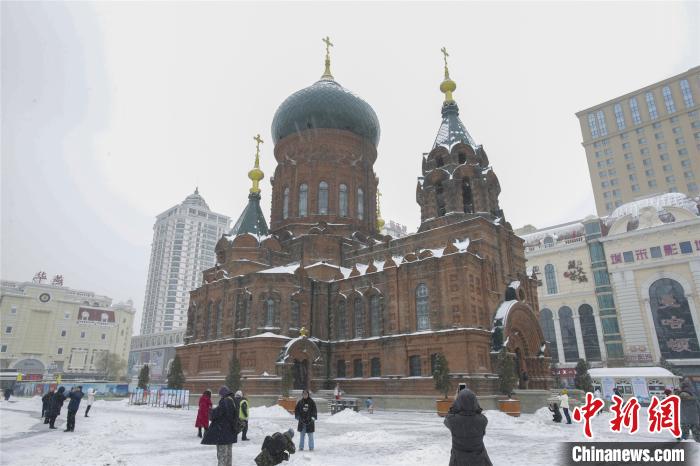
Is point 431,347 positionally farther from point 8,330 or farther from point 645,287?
point 8,330

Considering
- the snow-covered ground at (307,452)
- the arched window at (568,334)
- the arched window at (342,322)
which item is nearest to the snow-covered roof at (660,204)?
the arched window at (568,334)

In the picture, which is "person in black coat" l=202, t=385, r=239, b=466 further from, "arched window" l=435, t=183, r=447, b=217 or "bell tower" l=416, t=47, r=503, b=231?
"arched window" l=435, t=183, r=447, b=217

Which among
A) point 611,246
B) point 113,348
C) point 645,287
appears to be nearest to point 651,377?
point 645,287

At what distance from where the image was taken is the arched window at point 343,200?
3844 centimetres

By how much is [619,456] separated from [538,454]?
254 centimetres

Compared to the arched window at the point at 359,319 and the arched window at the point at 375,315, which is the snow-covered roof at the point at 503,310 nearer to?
the arched window at the point at 375,315

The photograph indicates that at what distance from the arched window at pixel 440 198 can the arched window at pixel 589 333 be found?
2593 cm

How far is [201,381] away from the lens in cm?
3167

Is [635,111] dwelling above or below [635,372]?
above

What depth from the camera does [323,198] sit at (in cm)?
3862

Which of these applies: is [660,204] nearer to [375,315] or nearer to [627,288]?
[627,288]

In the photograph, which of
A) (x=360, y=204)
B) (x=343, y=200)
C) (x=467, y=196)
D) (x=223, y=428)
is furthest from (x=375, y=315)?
(x=223, y=428)

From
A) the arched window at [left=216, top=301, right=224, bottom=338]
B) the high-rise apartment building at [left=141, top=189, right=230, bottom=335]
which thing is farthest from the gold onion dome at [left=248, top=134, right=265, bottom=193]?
the high-rise apartment building at [left=141, top=189, right=230, bottom=335]

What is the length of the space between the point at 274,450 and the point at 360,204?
31361 millimetres
